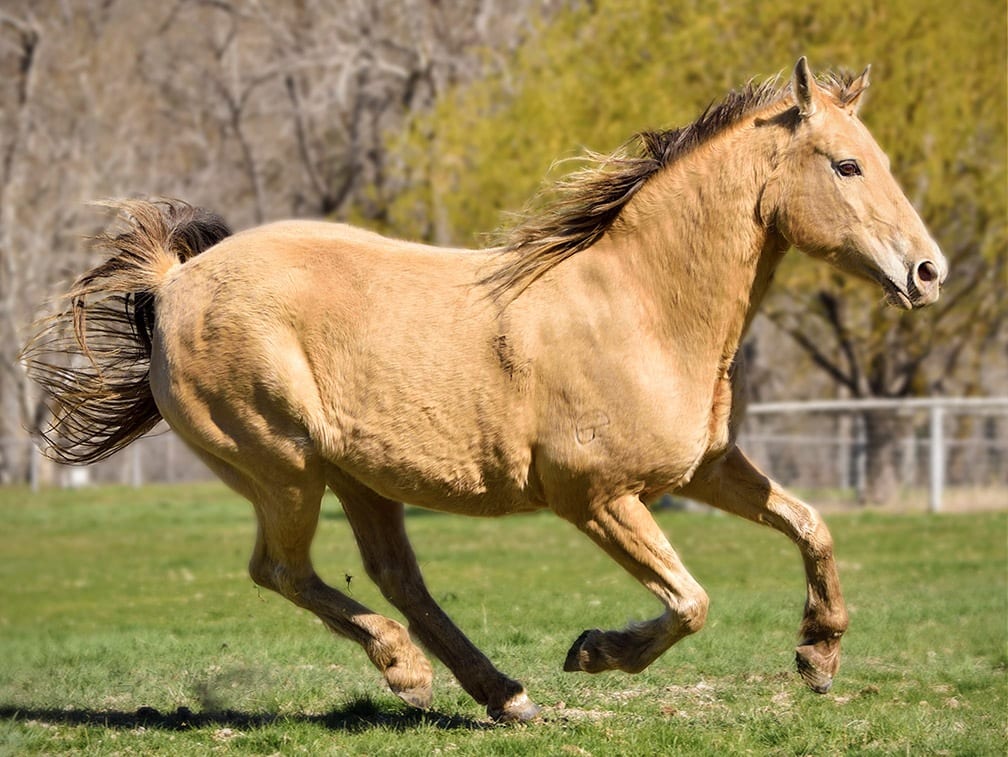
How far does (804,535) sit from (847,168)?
1678 mm

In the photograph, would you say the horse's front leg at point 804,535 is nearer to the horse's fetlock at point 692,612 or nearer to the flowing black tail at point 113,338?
the horse's fetlock at point 692,612

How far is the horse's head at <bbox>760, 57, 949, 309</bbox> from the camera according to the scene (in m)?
5.69

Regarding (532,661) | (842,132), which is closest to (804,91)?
(842,132)

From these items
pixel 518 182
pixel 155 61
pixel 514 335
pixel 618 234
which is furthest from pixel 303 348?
pixel 155 61

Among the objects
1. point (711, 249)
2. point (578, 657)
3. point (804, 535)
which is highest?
point (711, 249)

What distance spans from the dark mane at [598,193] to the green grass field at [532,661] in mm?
2088

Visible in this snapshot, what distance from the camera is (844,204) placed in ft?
19.3

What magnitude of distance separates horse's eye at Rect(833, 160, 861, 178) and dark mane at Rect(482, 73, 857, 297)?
0.45 metres

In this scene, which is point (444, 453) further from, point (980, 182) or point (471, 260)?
point (980, 182)

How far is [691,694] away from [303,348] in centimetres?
262

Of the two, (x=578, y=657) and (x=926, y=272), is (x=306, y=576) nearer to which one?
(x=578, y=657)

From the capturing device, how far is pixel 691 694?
7039 mm

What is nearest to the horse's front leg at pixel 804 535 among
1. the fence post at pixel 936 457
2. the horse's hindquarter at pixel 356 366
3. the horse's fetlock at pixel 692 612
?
the horse's fetlock at pixel 692 612

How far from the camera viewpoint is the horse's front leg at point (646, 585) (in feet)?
19.0
